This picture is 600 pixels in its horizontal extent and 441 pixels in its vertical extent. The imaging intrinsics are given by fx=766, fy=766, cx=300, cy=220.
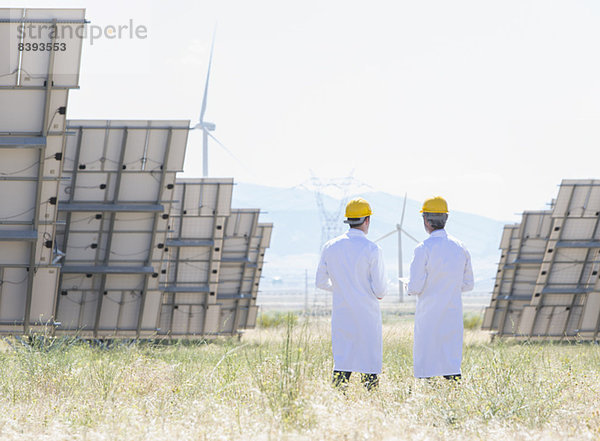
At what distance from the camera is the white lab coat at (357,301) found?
745cm

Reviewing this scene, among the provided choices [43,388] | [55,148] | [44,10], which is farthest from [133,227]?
[43,388]

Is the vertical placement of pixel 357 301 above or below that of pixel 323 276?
below

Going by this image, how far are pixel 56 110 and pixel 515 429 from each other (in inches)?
328

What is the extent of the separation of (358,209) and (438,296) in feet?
3.78

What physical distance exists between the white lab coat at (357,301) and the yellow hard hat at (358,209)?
163 millimetres

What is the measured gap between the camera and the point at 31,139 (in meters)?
11.5

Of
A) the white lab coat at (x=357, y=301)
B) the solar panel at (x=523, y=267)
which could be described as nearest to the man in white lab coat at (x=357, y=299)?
the white lab coat at (x=357, y=301)

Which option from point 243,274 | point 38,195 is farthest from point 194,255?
point 38,195

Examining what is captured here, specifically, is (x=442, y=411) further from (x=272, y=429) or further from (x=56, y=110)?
(x=56, y=110)

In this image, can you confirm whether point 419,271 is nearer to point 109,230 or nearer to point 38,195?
point 38,195

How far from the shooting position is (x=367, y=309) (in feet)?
24.5

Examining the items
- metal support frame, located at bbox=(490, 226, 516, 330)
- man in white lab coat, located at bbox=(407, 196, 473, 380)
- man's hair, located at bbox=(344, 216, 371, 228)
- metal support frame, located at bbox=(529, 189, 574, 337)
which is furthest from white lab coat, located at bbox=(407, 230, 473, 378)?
metal support frame, located at bbox=(490, 226, 516, 330)

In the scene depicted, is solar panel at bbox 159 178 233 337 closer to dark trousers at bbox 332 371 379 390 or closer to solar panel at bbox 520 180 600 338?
solar panel at bbox 520 180 600 338

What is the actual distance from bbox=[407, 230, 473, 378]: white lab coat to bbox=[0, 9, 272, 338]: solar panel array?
18.0ft
